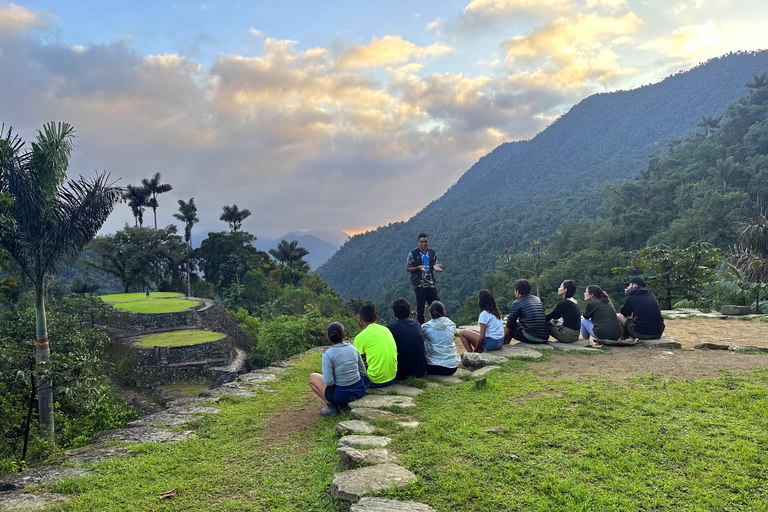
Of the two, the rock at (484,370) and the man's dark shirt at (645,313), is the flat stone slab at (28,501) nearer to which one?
the rock at (484,370)

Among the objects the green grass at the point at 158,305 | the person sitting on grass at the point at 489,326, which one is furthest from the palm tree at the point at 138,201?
the person sitting on grass at the point at 489,326

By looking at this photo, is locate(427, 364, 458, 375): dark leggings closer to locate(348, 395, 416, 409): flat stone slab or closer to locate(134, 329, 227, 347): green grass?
locate(348, 395, 416, 409): flat stone slab

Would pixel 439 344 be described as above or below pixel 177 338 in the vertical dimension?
above

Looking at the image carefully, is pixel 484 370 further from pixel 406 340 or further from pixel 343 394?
pixel 343 394

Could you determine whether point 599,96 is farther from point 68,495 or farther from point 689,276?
point 68,495

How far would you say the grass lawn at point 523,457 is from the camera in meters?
2.79

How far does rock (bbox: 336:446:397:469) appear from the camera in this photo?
135 inches

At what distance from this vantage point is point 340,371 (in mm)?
4910

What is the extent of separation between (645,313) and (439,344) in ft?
13.5

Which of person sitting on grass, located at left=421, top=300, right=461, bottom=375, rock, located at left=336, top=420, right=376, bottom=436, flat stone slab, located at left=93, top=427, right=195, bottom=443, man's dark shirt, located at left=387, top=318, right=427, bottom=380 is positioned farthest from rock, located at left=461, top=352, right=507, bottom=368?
flat stone slab, located at left=93, top=427, right=195, bottom=443

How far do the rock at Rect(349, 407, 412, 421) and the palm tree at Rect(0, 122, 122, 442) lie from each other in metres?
8.63

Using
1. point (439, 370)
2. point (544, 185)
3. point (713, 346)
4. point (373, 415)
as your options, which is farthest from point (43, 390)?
point (544, 185)

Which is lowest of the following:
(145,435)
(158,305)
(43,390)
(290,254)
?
(43,390)

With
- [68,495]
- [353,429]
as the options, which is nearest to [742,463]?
[353,429]
